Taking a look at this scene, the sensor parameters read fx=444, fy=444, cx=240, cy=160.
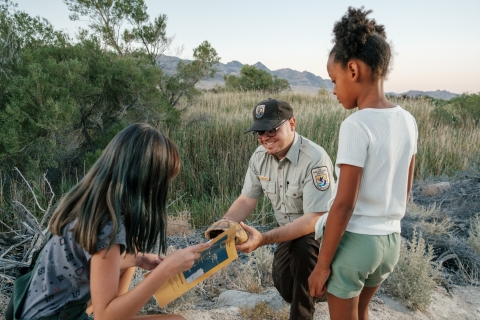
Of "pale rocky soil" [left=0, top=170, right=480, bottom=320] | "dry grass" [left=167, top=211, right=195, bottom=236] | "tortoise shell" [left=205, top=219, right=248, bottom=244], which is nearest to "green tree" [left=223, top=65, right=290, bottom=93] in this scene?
"dry grass" [left=167, top=211, right=195, bottom=236]

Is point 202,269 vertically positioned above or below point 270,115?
below

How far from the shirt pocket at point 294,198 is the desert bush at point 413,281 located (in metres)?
1.03

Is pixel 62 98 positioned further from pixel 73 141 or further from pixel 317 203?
pixel 317 203

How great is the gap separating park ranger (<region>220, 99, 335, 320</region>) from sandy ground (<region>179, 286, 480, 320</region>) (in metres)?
0.43

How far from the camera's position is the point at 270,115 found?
2961mm

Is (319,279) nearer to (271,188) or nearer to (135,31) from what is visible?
(271,188)

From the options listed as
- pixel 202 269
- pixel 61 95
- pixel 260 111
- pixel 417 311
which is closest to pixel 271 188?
pixel 260 111

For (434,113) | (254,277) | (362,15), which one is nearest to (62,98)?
(254,277)

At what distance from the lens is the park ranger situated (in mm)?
2807

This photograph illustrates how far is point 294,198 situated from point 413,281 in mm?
1266

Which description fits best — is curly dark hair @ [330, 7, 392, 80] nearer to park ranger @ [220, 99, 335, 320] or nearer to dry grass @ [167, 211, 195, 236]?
park ranger @ [220, 99, 335, 320]

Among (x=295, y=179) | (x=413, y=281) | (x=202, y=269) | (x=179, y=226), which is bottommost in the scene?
(x=179, y=226)

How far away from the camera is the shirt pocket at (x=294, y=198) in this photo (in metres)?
2.98

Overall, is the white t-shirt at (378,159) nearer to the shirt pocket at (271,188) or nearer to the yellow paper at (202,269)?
the yellow paper at (202,269)
